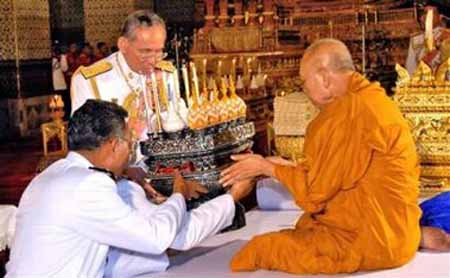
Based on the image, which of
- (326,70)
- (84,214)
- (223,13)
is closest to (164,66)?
(326,70)

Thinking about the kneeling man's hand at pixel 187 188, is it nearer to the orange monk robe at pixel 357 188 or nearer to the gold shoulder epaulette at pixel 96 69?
the orange monk robe at pixel 357 188

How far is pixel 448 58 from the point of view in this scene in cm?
552

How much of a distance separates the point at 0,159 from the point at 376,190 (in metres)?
6.78

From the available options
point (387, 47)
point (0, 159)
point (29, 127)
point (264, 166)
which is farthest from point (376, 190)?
point (29, 127)

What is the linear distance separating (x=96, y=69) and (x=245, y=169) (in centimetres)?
106

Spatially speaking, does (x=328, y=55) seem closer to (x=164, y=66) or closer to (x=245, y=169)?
(x=245, y=169)

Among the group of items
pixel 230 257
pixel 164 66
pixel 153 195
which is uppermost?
pixel 164 66

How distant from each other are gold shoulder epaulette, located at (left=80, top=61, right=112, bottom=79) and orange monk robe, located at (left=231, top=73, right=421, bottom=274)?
130cm

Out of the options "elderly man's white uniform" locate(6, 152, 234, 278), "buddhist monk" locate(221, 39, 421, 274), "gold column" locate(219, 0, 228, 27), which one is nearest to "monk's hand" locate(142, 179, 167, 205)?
"buddhist monk" locate(221, 39, 421, 274)

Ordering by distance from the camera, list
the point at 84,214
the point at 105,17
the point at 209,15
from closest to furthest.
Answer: the point at 84,214, the point at 209,15, the point at 105,17

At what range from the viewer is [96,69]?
4.47m

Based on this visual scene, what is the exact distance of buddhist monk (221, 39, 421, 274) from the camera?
3463 millimetres

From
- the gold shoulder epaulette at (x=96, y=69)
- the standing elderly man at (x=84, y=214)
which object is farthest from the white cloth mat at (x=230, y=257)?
the gold shoulder epaulette at (x=96, y=69)

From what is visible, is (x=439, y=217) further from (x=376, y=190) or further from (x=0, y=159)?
(x=0, y=159)
